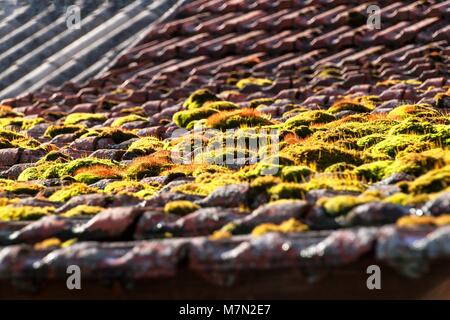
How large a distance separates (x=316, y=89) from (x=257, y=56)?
1.99 m

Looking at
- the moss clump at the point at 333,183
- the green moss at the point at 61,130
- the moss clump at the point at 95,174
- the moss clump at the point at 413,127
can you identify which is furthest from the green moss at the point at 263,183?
the green moss at the point at 61,130

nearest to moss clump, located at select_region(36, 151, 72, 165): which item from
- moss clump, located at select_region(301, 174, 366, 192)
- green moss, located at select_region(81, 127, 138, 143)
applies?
green moss, located at select_region(81, 127, 138, 143)

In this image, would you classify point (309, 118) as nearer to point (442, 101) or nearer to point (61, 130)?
point (442, 101)

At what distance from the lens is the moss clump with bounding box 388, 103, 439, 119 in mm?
6801

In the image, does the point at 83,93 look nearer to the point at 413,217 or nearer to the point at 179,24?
the point at 179,24

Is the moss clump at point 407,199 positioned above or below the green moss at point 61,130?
below

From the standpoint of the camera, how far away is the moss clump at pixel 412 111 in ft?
22.3

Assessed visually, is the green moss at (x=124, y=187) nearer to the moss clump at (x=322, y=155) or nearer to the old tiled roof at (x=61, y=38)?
the moss clump at (x=322, y=155)

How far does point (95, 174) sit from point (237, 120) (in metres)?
1.68

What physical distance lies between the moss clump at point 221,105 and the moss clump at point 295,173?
308 centimetres

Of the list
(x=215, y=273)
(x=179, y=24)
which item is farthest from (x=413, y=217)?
(x=179, y=24)

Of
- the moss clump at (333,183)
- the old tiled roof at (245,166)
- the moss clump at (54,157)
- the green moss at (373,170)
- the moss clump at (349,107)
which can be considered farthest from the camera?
the moss clump at (349,107)

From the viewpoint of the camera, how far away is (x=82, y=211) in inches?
181

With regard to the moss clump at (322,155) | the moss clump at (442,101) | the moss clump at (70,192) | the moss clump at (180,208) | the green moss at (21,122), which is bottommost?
the moss clump at (180,208)
